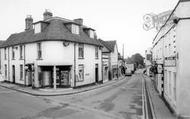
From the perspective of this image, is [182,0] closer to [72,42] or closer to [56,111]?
[56,111]

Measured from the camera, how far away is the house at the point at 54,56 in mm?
20688

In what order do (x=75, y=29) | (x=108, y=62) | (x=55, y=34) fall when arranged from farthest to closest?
Result: (x=108, y=62) < (x=75, y=29) < (x=55, y=34)

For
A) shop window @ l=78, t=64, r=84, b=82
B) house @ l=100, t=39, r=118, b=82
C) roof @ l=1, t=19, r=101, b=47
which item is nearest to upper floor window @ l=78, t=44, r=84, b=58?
roof @ l=1, t=19, r=101, b=47

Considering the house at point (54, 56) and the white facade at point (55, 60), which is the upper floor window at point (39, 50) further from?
the white facade at point (55, 60)

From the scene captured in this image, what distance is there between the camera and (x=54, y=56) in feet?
67.5

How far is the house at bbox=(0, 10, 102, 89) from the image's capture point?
20688 millimetres

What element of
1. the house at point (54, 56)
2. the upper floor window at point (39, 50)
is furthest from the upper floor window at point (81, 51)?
the upper floor window at point (39, 50)

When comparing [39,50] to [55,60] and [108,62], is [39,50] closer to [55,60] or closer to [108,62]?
[55,60]

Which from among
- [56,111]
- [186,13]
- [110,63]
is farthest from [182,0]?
[110,63]

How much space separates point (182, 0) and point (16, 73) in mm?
24424

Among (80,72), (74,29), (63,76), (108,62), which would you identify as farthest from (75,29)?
(108,62)

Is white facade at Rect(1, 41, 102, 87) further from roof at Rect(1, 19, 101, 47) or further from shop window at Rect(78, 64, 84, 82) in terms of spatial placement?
roof at Rect(1, 19, 101, 47)

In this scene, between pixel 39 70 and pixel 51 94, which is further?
pixel 39 70

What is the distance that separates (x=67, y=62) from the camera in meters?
21.3
